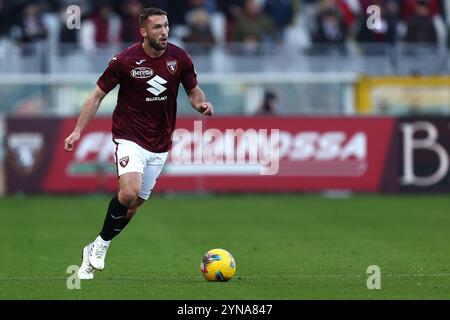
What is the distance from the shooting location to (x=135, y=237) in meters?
17.4

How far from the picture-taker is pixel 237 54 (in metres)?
28.7

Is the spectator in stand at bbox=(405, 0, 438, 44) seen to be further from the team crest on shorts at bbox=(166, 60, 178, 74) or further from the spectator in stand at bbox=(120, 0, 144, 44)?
the team crest on shorts at bbox=(166, 60, 178, 74)

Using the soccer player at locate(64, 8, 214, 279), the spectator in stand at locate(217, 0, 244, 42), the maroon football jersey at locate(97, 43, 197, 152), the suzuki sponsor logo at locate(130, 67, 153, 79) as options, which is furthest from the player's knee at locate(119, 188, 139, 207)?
the spectator in stand at locate(217, 0, 244, 42)

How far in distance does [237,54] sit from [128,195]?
16975mm

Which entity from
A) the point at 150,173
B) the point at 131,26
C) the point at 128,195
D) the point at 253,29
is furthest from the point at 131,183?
the point at 253,29

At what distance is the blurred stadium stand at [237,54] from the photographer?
28250mm

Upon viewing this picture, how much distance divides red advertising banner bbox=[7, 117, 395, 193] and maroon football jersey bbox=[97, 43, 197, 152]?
13579mm

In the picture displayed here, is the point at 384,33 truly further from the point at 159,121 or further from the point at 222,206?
the point at 159,121

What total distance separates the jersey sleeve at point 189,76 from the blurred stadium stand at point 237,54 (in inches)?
614

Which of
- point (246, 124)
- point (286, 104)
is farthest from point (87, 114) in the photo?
point (286, 104)

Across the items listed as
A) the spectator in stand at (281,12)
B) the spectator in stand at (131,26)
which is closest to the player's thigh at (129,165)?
the spectator in stand at (131,26)

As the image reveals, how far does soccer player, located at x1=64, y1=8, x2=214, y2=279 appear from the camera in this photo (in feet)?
39.6

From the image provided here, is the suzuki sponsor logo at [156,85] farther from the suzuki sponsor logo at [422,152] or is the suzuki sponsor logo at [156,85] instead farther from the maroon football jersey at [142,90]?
the suzuki sponsor logo at [422,152]

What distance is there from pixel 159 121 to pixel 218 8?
61.1ft
